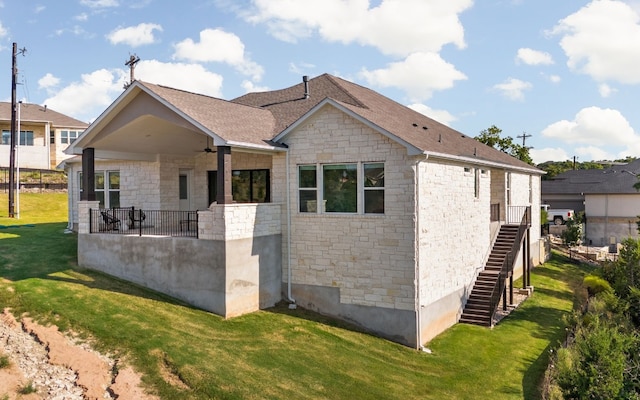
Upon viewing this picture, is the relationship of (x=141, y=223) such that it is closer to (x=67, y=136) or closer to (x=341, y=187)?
(x=341, y=187)

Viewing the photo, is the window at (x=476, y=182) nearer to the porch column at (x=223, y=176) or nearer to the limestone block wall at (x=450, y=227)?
the limestone block wall at (x=450, y=227)

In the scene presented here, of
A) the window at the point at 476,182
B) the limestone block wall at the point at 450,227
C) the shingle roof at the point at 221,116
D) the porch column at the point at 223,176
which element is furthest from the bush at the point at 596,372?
the shingle roof at the point at 221,116

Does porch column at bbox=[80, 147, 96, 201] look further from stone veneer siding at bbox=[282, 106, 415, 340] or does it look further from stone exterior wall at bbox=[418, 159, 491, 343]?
stone exterior wall at bbox=[418, 159, 491, 343]

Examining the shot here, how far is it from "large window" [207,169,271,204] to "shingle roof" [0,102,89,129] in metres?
32.7

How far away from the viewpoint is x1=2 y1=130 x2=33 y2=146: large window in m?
42.6

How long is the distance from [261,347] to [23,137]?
40.5 m

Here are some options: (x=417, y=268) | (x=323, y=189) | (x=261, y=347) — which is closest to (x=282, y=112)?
(x=323, y=189)

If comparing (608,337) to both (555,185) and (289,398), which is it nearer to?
(289,398)

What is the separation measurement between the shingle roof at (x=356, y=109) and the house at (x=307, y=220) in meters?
0.17

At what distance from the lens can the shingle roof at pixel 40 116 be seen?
140ft

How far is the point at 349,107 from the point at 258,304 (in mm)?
6629

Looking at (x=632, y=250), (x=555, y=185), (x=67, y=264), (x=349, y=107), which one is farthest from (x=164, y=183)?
(x=555, y=185)

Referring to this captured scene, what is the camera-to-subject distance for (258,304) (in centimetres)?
1530

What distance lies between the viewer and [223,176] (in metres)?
14.3
